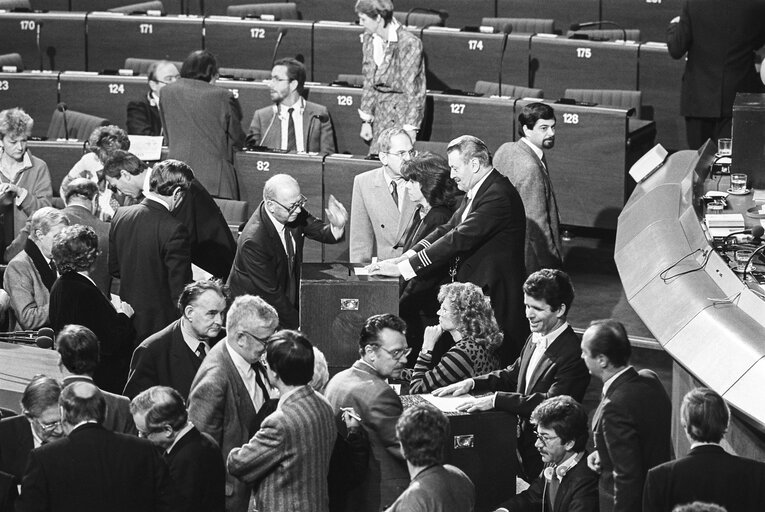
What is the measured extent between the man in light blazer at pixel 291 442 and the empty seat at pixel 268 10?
286 inches

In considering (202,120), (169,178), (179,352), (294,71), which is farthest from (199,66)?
(179,352)

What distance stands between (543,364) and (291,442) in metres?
1.23

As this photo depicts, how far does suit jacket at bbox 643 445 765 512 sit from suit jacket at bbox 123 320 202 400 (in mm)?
1811

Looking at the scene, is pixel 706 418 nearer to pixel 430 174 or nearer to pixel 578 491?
pixel 578 491

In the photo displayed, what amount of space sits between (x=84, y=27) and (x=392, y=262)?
228 inches

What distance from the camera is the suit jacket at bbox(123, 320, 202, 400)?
4699 millimetres

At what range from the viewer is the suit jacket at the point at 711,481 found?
3.78 metres

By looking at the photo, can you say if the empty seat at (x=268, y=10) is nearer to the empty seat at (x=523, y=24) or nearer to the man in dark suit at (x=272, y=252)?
the empty seat at (x=523, y=24)

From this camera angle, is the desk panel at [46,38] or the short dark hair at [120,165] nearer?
the short dark hair at [120,165]

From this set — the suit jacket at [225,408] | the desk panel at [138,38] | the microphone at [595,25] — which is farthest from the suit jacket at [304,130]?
the suit jacket at [225,408]

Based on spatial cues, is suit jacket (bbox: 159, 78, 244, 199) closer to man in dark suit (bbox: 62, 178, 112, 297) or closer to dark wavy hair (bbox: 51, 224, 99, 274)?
man in dark suit (bbox: 62, 178, 112, 297)

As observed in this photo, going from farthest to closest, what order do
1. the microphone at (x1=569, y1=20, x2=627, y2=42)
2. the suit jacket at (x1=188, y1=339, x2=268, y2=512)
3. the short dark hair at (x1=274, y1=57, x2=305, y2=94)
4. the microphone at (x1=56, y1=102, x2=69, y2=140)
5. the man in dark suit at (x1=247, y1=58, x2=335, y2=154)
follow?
the microphone at (x1=569, y1=20, x2=627, y2=42) → the microphone at (x1=56, y1=102, x2=69, y2=140) → the man in dark suit at (x1=247, y1=58, x2=335, y2=154) → the short dark hair at (x1=274, y1=57, x2=305, y2=94) → the suit jacket at (x1=188, y1=339, x2=268, y2=512)

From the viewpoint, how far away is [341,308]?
5098 mm

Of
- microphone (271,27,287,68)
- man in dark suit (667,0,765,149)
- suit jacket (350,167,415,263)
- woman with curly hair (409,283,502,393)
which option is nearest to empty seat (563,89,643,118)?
man in dark suit (667,0,765,149)
